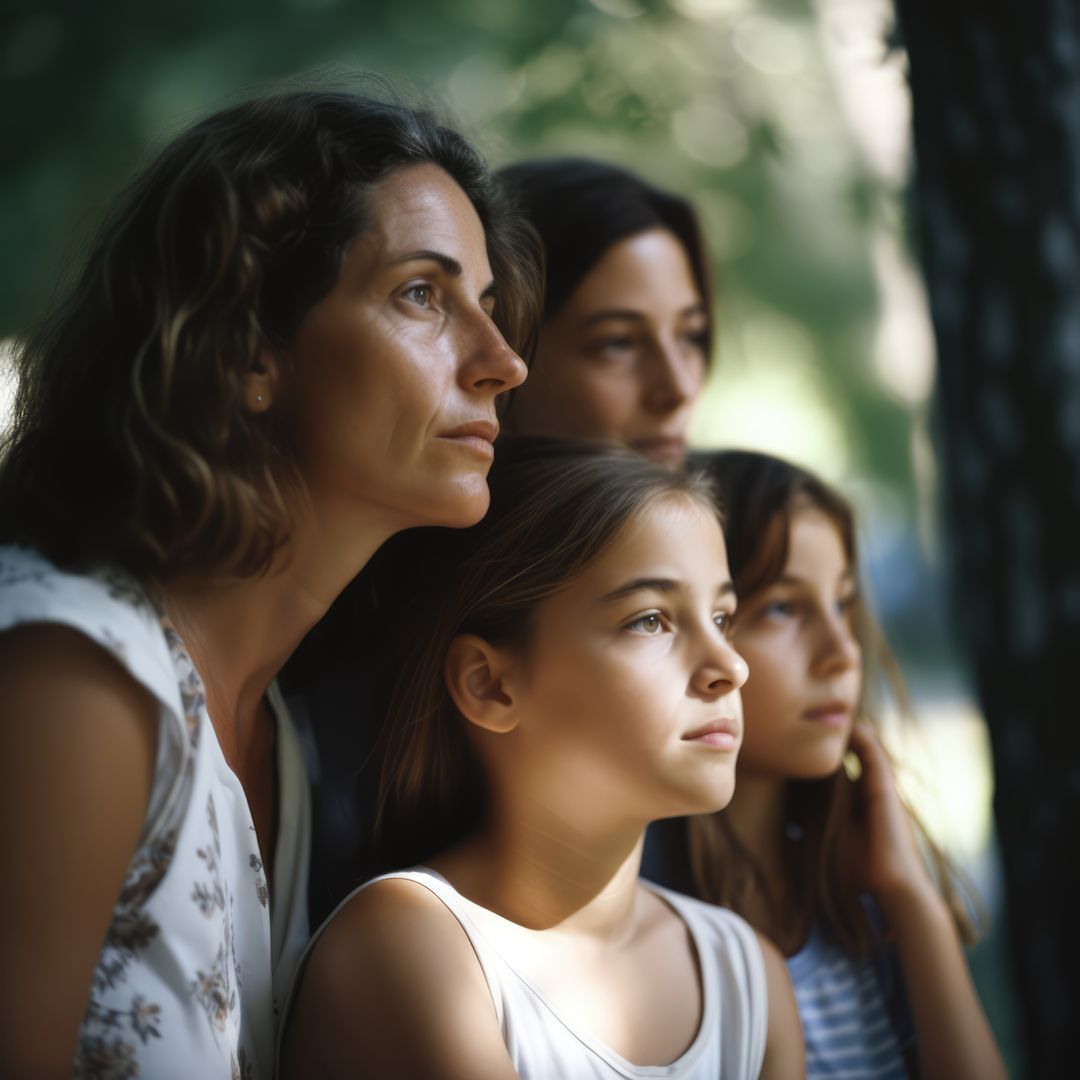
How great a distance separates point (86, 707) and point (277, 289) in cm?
49

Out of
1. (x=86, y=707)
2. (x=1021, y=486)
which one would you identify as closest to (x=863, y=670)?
(x=1021, y=486)

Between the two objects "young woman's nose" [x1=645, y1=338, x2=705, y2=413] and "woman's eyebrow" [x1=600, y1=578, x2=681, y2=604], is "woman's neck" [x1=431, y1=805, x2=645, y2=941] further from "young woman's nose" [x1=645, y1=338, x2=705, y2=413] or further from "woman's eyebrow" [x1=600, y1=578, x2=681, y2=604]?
"young woman's nose" [x1=645, y1=338, x2=705, y2=413]

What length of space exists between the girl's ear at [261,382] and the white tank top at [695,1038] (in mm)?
542

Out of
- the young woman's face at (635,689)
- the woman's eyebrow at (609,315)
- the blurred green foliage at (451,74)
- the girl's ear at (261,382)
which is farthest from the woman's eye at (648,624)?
the blurred green foliage at (451,74)

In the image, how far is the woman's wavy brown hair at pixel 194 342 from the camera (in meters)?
1.20

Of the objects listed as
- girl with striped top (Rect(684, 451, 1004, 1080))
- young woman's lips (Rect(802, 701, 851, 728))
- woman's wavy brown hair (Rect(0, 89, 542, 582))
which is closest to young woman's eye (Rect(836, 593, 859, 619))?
girl with striped top (Rect(684, 451, 1004, 1080))

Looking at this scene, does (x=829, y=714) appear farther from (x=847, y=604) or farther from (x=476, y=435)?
(x=476, y=435)

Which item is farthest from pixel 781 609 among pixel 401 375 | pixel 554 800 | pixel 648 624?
pixel 401 375

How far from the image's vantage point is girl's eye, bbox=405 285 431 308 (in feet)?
4.42

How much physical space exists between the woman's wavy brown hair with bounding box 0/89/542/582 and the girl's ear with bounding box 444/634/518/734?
0.91 feet

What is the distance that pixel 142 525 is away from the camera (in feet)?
3.91

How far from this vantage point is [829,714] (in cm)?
170

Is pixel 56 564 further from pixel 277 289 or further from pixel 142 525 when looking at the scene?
pixel 277 289

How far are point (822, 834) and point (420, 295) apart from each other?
3.32 feet
